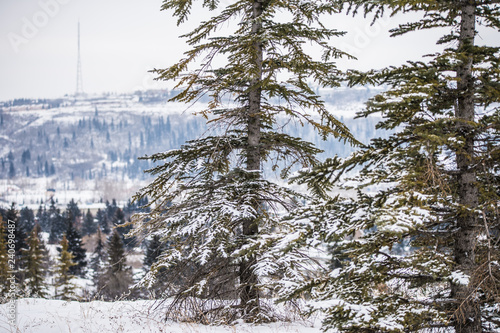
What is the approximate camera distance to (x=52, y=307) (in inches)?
329

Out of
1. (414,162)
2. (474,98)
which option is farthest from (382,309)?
(474,98)

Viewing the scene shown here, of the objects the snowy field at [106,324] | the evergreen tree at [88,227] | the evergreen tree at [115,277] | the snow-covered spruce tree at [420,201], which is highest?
the snow-covered spruce tree at [420,201]

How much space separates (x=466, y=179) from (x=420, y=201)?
138 cm

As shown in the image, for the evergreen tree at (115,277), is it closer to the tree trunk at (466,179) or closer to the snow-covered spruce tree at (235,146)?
the snow-covered spruce tree at (235,146)

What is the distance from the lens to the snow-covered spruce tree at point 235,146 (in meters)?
6.84

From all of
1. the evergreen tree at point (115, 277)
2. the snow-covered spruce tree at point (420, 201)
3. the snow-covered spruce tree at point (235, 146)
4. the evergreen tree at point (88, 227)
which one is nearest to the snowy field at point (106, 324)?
the snow-covered spruce tree at point (235, 146)

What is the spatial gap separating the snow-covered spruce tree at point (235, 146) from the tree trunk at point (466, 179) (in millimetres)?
2272

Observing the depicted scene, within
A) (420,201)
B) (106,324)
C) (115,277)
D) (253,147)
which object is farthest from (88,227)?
(420,201)

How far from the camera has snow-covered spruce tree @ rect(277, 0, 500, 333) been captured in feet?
12.5

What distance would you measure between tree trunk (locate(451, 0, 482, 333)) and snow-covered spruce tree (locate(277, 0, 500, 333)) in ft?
0.04

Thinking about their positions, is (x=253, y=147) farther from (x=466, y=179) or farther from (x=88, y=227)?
(x=88, y=227)

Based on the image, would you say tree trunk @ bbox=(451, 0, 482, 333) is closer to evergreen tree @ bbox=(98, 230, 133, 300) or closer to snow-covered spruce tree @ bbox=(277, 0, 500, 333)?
snow-covered spruce tree @ bbox=(277, 0, 500, 333)

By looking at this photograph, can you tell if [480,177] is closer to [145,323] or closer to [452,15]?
[452,15]

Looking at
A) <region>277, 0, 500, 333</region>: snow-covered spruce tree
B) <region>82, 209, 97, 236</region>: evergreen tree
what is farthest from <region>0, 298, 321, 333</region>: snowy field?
<region>82, 209, 97, 236</region>: evergreen tree
